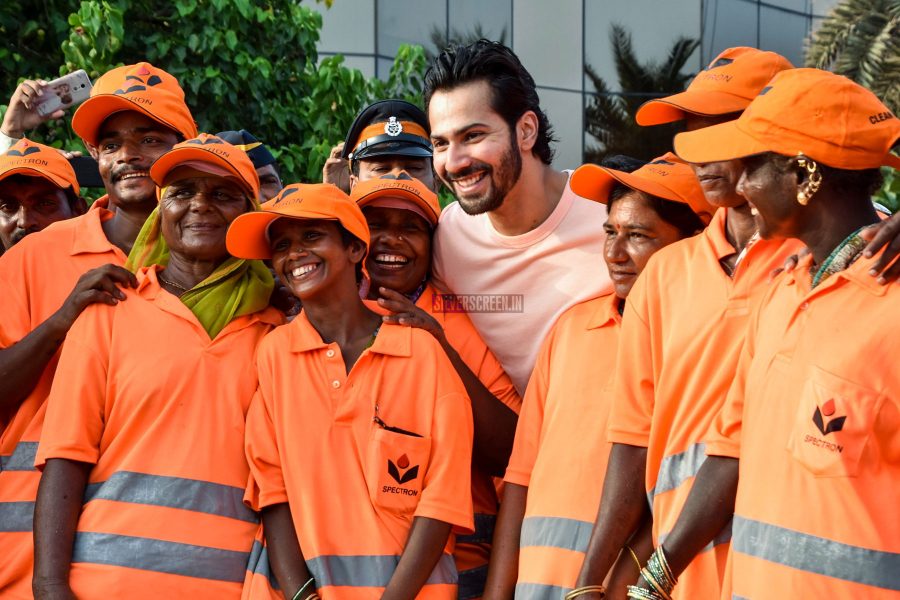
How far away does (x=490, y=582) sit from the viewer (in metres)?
3.97

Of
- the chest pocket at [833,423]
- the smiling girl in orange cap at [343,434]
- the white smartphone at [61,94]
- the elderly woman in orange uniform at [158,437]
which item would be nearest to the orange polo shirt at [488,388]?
the smiling girl in orange cap at [343,434]

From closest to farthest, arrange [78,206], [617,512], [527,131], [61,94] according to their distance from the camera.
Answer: [617,512]
[527,131]
[78,206]
[61,94]

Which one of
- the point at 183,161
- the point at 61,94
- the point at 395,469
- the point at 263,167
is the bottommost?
the point at 395,469

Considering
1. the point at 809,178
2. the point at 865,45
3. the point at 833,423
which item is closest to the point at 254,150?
the point at 809,178

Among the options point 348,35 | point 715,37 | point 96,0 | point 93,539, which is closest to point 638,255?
point 93,539

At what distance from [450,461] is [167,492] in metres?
0.92

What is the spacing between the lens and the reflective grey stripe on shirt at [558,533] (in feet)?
12.3

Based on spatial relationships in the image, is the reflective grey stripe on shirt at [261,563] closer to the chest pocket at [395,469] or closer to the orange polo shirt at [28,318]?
the chest pocket at [395,469]

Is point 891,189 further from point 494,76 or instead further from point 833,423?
point 833,423

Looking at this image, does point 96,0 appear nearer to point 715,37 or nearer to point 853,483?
point 853,483

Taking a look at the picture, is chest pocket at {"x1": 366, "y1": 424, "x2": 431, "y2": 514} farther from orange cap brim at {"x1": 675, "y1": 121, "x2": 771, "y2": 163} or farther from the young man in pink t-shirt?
orange cap brim at {"x1": 675, "y1": 121, "x2": 771, "y2": 163}

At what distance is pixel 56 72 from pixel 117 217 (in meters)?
3.88

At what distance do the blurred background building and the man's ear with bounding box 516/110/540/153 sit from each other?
1122 cm

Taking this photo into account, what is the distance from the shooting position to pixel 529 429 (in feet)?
13.3
